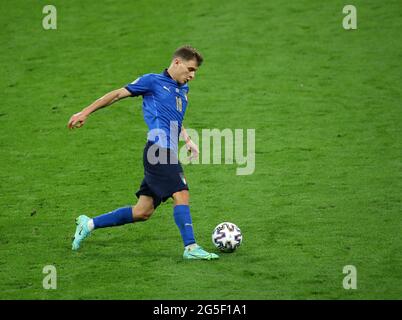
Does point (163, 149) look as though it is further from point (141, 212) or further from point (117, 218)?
point (117, 218)

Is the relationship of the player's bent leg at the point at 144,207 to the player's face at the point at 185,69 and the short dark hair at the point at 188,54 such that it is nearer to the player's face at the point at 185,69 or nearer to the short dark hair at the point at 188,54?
the player's face at the point at 185,69

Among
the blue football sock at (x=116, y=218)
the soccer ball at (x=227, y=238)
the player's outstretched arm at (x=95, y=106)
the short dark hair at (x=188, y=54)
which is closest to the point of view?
the player's outstretched arm at (x=95, y=106)

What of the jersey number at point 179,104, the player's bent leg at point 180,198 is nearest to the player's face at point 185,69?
the jersey number at point 179,104

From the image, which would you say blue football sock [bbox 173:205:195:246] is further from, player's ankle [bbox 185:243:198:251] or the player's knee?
the player's knee

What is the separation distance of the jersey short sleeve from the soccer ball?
177 centimetres

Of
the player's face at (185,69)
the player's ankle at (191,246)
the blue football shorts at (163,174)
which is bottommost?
the player's ankle at (191,246)

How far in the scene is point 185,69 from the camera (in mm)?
9125

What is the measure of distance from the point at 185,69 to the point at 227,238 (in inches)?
77.2

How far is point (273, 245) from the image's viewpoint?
9.51m

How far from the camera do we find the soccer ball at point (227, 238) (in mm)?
9156

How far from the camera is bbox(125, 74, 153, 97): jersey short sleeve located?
8984mm

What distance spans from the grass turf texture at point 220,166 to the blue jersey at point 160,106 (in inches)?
53.6

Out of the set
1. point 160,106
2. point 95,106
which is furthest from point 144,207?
point 95,106
